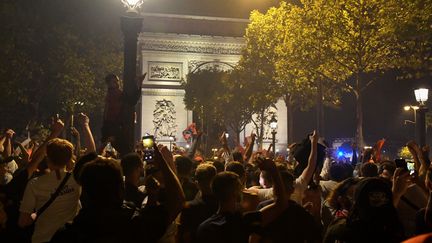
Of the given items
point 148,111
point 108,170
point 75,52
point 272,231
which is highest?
point 75,52

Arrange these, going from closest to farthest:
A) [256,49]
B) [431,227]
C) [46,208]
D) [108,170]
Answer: [108,170] → [431,227] → [46,208] → [256,49]

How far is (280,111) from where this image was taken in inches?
1930

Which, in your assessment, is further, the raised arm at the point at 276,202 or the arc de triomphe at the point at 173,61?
the arc de triomphe at the point at 173,61

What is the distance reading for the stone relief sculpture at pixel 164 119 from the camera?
45875 mm

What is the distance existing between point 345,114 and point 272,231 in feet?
152

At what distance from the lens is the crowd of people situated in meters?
3.16

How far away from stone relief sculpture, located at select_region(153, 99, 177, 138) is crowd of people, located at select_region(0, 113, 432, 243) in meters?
39.0

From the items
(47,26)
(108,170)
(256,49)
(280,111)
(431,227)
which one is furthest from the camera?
(280,111)

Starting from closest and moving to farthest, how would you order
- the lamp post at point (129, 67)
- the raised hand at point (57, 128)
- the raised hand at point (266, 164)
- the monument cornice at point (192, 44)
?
the raised hand at point (266, 164), the raised hand at point (57, 128), the lamp post at point (129, 67), the monument cornice at point (192, 44)

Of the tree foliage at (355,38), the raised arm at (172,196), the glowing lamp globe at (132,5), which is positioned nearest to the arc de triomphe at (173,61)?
the tree foliage at (355,38)

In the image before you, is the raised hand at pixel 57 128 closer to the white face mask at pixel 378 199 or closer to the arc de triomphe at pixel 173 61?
the white face mask at pixel 378 199

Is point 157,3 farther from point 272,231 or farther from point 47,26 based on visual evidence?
point 272,231

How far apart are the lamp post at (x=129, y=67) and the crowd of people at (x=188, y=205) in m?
1.04

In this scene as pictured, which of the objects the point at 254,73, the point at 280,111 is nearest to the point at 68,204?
the point at 254,73
